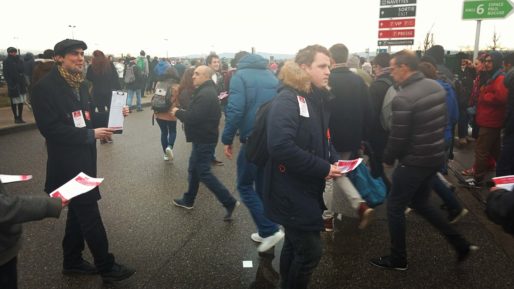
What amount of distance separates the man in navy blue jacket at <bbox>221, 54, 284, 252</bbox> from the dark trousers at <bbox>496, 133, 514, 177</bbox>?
3096 mm

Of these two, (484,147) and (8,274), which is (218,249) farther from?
(484,147)

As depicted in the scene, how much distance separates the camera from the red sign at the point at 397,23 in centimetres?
865

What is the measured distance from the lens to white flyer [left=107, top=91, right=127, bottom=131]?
3320mm

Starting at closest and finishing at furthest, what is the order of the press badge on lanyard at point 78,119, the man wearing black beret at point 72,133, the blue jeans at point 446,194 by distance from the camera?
1. the man wearing black beret at point 72,133
2. the press badge on lanyard at point 78,119
3. the blue jeans at point 446,194

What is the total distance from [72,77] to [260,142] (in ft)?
5.04

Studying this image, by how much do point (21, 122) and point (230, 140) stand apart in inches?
359

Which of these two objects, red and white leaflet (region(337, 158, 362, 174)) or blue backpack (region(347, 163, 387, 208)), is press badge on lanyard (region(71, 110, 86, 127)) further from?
blue backpack (region(347, 163, 387, 208))

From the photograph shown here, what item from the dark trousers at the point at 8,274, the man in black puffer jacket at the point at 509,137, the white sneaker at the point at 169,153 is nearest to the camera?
the dark trousers at the point at 8,274

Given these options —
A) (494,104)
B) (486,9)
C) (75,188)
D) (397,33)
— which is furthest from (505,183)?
(397,33)

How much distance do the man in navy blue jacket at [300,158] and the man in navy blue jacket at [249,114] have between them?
1237mm

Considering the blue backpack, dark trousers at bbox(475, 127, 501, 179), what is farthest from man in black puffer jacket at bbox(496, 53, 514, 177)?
the blue backpack

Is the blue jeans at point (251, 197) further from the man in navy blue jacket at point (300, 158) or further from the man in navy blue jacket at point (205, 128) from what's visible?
the man in navy blue jacket at point (300, 158)

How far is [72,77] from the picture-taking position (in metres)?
2.92

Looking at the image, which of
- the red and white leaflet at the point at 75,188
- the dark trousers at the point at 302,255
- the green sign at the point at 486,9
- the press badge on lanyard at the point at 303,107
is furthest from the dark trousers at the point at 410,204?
the green sign at the point at 486,9
